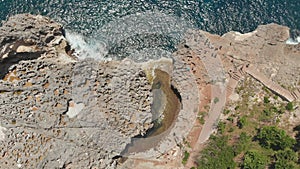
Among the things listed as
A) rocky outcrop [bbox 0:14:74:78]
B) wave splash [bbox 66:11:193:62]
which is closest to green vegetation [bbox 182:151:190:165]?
wave splash [bbox 66:11:193:62]

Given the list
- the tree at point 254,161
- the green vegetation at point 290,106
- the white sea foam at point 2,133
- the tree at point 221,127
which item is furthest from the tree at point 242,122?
the white sea foam at point 2,133

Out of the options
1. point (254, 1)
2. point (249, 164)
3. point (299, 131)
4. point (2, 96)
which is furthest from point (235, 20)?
point (2, 96)

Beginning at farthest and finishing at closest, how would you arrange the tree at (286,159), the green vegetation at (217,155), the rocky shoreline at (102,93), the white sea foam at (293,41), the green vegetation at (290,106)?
1. the white sea foam at (293,41)
2. the green vegetation at (290,106)
3. the rocky shoreline at (102,93)
4. the green vegetation at (217,155)
5. the tree at (286,159)

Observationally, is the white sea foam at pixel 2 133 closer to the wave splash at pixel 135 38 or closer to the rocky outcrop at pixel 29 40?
the rocky outcrop at pixel 29 40

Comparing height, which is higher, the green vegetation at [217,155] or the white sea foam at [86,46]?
the white sea foam at [86,46]

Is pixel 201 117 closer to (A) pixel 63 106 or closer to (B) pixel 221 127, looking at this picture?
(B) pixel 221 127

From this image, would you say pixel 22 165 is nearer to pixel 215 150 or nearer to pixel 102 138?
pixel 102 138
